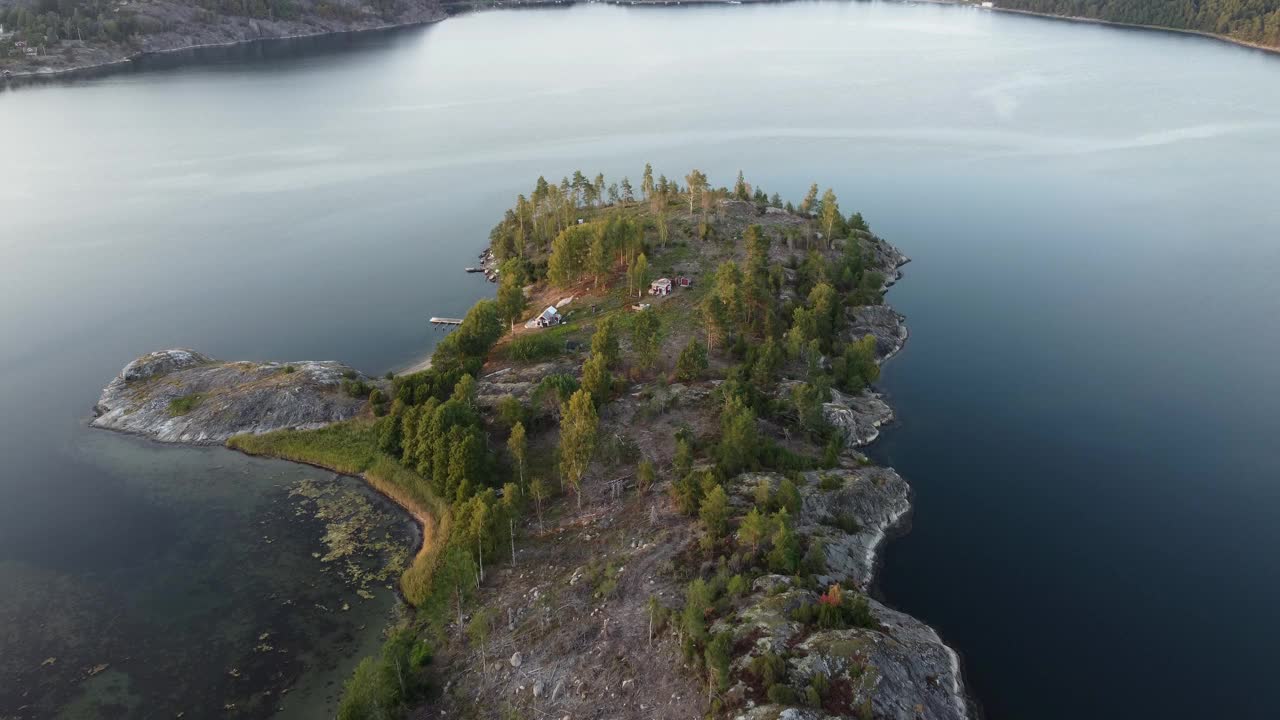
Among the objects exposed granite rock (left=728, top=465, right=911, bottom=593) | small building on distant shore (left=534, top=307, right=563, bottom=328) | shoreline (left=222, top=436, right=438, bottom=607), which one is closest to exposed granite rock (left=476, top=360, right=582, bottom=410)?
shoreline (left=222, top=436, right=438, bottom=607)

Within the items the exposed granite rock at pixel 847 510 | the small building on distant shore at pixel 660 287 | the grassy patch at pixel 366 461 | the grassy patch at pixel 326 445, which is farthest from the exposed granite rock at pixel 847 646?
the small building on distant shore at pixel 660 287

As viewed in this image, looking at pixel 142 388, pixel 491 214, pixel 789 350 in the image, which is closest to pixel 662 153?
pixel 491 214

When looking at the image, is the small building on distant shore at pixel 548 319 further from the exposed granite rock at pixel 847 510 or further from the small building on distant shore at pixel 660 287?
the exposed granite rock at pixel 847 510

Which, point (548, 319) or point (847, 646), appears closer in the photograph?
point (847, 646)

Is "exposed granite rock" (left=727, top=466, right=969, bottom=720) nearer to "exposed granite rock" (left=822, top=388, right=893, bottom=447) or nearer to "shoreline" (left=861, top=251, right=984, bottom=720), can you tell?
"shoreline" (left=861, top=251, right=984, bottom=720)

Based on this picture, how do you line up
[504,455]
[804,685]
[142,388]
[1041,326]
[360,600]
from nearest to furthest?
1. [804,685]
2. [360,600]
3. [504,455]
4. [142,388]
5. [1041,326]

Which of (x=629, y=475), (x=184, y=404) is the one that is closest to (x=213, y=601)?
(x=184, y=404)

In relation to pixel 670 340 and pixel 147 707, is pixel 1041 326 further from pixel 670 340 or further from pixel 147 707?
pixel 147 707

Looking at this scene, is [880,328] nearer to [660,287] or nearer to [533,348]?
[660,287]
